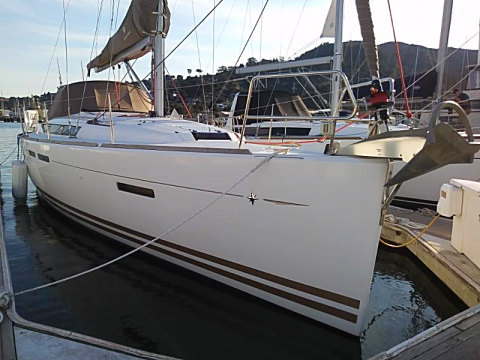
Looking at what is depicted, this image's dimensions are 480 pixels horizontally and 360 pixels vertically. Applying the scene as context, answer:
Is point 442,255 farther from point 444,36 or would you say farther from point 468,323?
point 444,36

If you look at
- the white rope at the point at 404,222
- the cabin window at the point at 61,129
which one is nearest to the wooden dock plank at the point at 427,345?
the white rope at the point at 404,222

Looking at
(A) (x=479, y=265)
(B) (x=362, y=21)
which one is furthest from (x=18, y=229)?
(A) (x=479, y=265)

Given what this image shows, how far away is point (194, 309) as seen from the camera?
3.71 metres

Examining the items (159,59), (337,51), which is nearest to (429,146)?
(159,59)

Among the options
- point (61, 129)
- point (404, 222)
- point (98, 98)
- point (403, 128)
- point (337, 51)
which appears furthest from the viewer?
point (403, 128)

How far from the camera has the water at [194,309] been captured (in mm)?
3164

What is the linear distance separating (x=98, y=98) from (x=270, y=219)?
566 cm

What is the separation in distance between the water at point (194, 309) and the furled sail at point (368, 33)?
233 centimetres

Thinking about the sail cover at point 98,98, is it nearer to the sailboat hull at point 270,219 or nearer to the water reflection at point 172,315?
the sailboat hull at point 270,219

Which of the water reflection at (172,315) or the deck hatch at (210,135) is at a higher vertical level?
the deck hatch at (210,135)

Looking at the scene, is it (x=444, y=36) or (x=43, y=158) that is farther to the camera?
Result: (x=444, y=36)

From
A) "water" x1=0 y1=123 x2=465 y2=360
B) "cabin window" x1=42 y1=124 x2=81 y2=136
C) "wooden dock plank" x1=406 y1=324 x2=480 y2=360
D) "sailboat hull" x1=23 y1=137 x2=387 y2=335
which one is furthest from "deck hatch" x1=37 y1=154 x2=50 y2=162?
"wooden dock plank" x1=406 y1=324 x2=480 y2=360

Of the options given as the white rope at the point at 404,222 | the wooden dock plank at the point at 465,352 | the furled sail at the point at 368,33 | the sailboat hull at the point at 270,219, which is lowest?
the white rope at the point at 404,222

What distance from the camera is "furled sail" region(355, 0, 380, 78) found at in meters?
3.60
